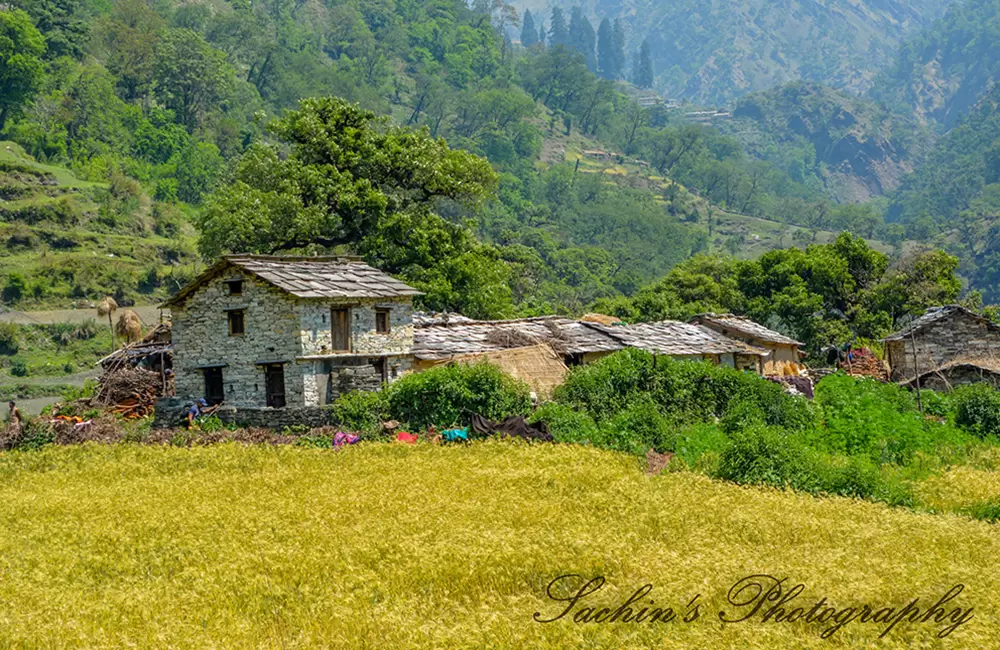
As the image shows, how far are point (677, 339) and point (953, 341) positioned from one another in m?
11.9

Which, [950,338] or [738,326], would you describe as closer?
[950,338]

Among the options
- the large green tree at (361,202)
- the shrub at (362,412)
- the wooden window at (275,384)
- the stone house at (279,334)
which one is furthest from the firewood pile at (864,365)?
the wooden window at (275,384)

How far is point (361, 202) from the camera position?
51625 millimetres

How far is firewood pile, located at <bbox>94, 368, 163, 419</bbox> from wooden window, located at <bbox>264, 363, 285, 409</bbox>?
6.10 m

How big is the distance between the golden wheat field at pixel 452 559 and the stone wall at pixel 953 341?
27.8 metres

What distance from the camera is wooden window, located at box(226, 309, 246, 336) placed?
3697 centimetres

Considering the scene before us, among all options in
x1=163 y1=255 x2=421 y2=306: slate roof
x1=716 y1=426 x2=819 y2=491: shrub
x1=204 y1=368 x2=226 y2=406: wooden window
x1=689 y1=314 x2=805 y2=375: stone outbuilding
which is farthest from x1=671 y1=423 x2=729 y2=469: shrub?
x1=689 y1=314 x2=805 y2=375: stone outbuilding

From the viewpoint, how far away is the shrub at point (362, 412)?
32406mm

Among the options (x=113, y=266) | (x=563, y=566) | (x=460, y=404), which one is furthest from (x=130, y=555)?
(x=113, y=266)

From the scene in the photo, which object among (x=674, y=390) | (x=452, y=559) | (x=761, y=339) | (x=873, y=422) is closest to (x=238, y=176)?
(x=761, y=339)

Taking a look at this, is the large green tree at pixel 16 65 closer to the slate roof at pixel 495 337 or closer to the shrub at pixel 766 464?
the slate roof at pixel 495 337

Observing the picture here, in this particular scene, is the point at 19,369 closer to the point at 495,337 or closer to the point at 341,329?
the point at 341,329

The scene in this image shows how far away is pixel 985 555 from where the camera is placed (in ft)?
53.2

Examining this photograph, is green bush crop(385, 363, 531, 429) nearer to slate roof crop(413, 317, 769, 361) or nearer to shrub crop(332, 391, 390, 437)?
shrub crop(332, 391, 390, 437)
